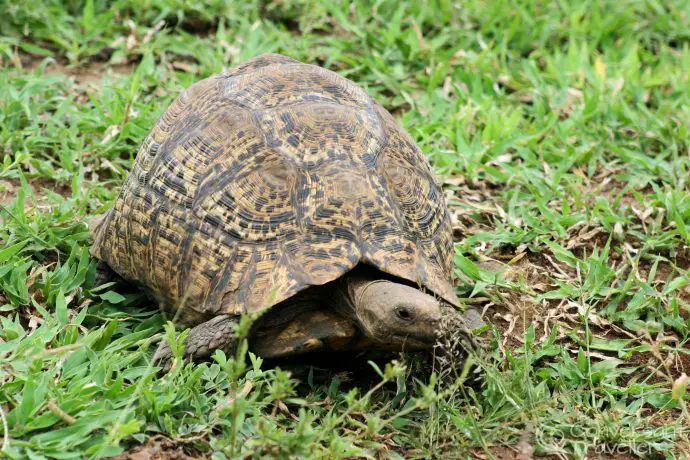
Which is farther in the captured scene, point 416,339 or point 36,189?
point 36,189

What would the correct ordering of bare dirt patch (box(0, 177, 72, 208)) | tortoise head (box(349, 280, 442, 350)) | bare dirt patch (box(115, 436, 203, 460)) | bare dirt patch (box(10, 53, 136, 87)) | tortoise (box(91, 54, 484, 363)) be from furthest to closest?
bare dirt patch (box(10, 53, 136, 87)), bare dirt patch (box(0, 177, 72, 208)), tortoise (box(91, 54, 484, 363)), tortoise head (box(349, 280, 442, 350)), bare dirt patch (box(115, 436, 203, 460))

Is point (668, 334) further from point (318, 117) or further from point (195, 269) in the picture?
point (195, 269)

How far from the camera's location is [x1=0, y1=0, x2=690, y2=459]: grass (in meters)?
3.48

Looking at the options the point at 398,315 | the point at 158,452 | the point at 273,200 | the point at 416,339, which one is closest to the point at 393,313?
the point at 398,315

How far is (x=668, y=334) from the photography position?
176 inches

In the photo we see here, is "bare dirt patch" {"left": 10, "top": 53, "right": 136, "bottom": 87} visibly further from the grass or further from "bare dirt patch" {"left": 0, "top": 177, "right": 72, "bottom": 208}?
"bare dirt patch" {"left": 0, "top": 177, "right": 72, "bottom": 208}

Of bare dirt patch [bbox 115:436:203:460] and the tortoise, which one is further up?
the tortoise

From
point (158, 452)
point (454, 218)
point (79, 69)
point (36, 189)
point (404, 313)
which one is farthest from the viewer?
point (79, 69)

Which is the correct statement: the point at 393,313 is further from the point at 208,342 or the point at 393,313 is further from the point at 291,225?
the point at 208,342

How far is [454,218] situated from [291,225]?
1.62 metres

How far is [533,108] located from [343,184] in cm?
280

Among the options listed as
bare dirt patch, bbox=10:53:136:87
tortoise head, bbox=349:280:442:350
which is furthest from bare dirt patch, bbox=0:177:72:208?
tortoise head, bbox=349:280:442:350

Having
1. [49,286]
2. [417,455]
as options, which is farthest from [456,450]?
[49,286]

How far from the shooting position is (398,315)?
3.50 metres
